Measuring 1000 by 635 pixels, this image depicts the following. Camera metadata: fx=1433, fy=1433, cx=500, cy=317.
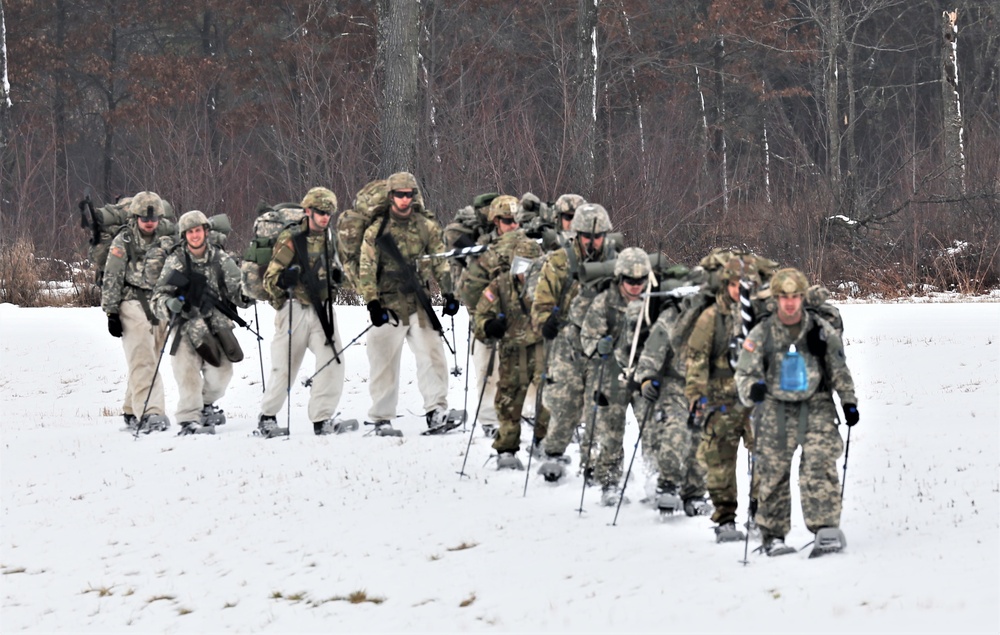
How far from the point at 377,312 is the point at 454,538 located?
3.15m

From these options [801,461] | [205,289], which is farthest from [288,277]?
[801,461]

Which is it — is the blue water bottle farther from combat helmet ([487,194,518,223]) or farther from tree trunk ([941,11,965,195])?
tree trunk ([941,11,965,195])

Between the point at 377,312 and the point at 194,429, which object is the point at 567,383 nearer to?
the point at 377,312

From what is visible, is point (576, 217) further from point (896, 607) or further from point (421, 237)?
point (896, 607)

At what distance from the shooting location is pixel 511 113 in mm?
23812

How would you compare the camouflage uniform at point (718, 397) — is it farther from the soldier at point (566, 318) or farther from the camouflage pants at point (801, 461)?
the soldier at point (566, 318)

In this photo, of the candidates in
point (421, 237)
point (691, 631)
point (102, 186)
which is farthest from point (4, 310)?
point (102, 186)

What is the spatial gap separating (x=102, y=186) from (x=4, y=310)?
62.9 feet

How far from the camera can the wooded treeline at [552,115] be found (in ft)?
74.3

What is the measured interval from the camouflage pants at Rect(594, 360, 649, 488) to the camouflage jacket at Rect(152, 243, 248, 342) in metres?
4.85

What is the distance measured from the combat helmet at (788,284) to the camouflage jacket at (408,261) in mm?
4792

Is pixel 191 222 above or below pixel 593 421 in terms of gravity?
above

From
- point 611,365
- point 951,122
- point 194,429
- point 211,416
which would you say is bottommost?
point 194,429

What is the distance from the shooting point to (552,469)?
10.8 metres
